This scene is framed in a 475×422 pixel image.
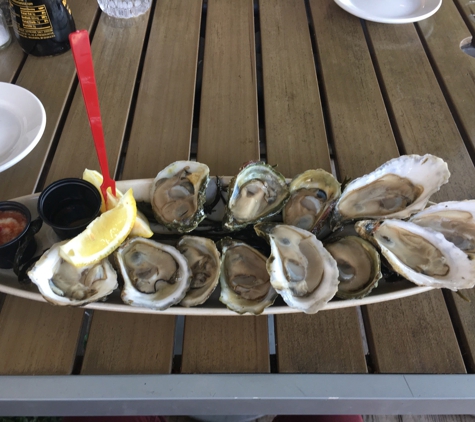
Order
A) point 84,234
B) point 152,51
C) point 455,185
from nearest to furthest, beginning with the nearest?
point 84,234, point 455,185, point 152,51

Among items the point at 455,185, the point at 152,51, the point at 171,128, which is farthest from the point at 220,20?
the point at 455,185

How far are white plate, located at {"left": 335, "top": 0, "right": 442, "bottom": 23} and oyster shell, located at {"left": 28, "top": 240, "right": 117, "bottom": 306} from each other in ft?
3.18

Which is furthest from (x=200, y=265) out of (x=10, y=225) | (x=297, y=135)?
(x=297, y=135)

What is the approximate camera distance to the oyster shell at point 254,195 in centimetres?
62

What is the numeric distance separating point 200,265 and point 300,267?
0.16 meters

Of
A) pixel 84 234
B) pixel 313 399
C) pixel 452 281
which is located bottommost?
pixel 313 399

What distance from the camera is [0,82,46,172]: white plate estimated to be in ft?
2.51

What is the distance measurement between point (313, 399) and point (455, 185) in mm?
531

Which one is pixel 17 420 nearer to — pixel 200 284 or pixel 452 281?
pixel 200 284

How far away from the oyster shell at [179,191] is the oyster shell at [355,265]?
0.23m

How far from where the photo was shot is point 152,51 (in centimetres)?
101

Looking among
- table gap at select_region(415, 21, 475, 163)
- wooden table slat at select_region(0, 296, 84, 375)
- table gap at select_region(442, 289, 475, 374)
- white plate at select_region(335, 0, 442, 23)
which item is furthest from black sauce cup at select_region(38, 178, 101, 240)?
white plate at select_region(335, 0, 442, 23)

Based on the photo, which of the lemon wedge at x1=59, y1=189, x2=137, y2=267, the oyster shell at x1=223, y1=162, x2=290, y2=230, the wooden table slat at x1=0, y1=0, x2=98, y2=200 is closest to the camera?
the lemon wedge at x1=59, y1=189, x2=137, y2=267

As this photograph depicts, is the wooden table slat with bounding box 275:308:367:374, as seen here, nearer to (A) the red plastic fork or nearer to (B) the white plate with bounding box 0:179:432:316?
(B) the white plate with bounding box 0:179:432:316
